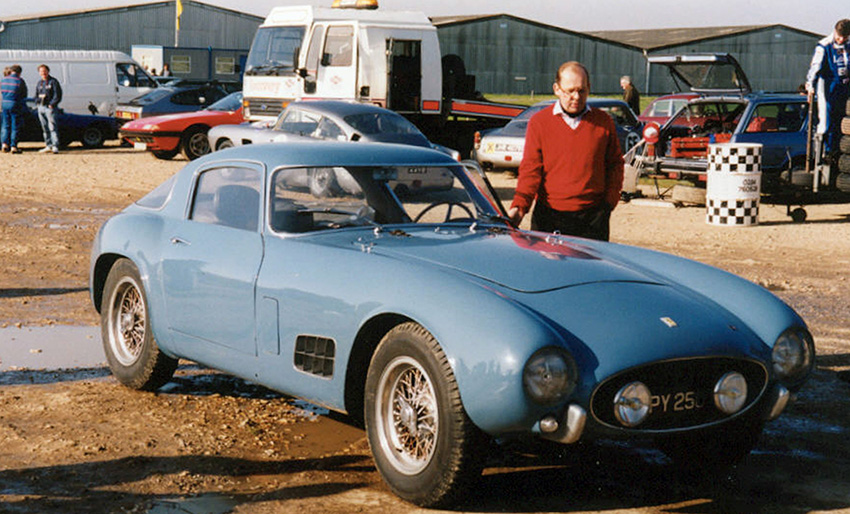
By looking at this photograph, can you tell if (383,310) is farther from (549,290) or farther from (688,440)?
(688,440)

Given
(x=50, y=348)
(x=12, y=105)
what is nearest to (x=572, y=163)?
(x=50, y=348)

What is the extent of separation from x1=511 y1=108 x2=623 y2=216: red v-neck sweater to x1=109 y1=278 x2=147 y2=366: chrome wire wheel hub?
2218 mm

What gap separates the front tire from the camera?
253 inches

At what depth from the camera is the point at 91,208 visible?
1600cm

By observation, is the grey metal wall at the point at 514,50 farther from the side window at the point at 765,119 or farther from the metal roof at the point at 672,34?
the side window at the point at 765,119

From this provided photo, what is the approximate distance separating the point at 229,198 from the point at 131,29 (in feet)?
204

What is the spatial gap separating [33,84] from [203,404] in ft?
85.1

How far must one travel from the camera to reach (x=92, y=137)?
27.8m

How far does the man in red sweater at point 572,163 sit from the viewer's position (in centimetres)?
687

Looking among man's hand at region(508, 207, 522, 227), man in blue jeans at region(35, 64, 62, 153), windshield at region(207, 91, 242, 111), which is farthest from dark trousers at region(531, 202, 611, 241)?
man in blue jeans at region(35, 64, 62, 153)

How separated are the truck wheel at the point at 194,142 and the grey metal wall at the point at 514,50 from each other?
4257 centimetres

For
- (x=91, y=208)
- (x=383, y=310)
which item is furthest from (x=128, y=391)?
(x=91, y=208)

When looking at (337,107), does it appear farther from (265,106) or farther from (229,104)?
(229,104)

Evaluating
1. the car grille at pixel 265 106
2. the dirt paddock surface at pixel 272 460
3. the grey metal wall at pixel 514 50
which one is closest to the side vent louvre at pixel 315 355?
the dirt paddock surface at pixel 272 460
